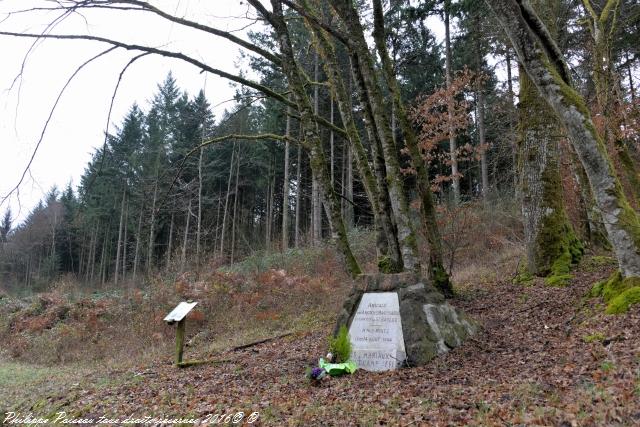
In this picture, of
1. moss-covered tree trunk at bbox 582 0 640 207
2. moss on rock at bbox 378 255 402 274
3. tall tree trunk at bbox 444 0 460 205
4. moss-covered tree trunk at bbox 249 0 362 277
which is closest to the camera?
moss on rock at bbox 378 255 402 274

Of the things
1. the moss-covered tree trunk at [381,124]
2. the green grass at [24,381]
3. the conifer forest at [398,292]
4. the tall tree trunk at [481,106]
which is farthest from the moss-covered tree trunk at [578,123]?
the tall tree trunk at [481,106]

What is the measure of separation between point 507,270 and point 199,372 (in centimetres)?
670

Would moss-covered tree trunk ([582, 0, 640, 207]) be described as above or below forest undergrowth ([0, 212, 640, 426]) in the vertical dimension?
above

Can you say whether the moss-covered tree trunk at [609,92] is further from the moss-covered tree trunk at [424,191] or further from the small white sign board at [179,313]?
the small white sign board at [179,313]

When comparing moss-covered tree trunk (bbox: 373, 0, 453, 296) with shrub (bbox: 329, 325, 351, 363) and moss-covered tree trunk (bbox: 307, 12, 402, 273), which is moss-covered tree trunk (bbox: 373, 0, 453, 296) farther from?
shrub (bbox: 329, 325, 351, 363)

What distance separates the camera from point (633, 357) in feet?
11.1

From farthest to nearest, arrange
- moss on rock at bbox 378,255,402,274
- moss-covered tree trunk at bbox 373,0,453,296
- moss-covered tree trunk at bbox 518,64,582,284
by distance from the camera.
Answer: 1. moss-covered tree trunk at bbox 518,64,582,284
2. moss-covered tree trunk at bbox 373,0,453,296
3. moss on rock at bbox 378,255,402,274

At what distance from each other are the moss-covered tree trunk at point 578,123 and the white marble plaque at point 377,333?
258cm

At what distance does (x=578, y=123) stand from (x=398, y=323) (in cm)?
312

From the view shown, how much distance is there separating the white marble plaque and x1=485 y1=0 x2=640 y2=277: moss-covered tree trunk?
2584 mm

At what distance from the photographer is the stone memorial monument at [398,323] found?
483 cm

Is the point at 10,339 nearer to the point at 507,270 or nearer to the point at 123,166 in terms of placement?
the point at 507,270

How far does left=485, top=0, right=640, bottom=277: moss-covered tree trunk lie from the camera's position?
15.2 ft

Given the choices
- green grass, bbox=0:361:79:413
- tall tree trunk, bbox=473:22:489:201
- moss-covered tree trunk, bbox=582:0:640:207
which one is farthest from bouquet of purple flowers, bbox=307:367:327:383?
tall tree trunk, bbox=473:22:489:201
